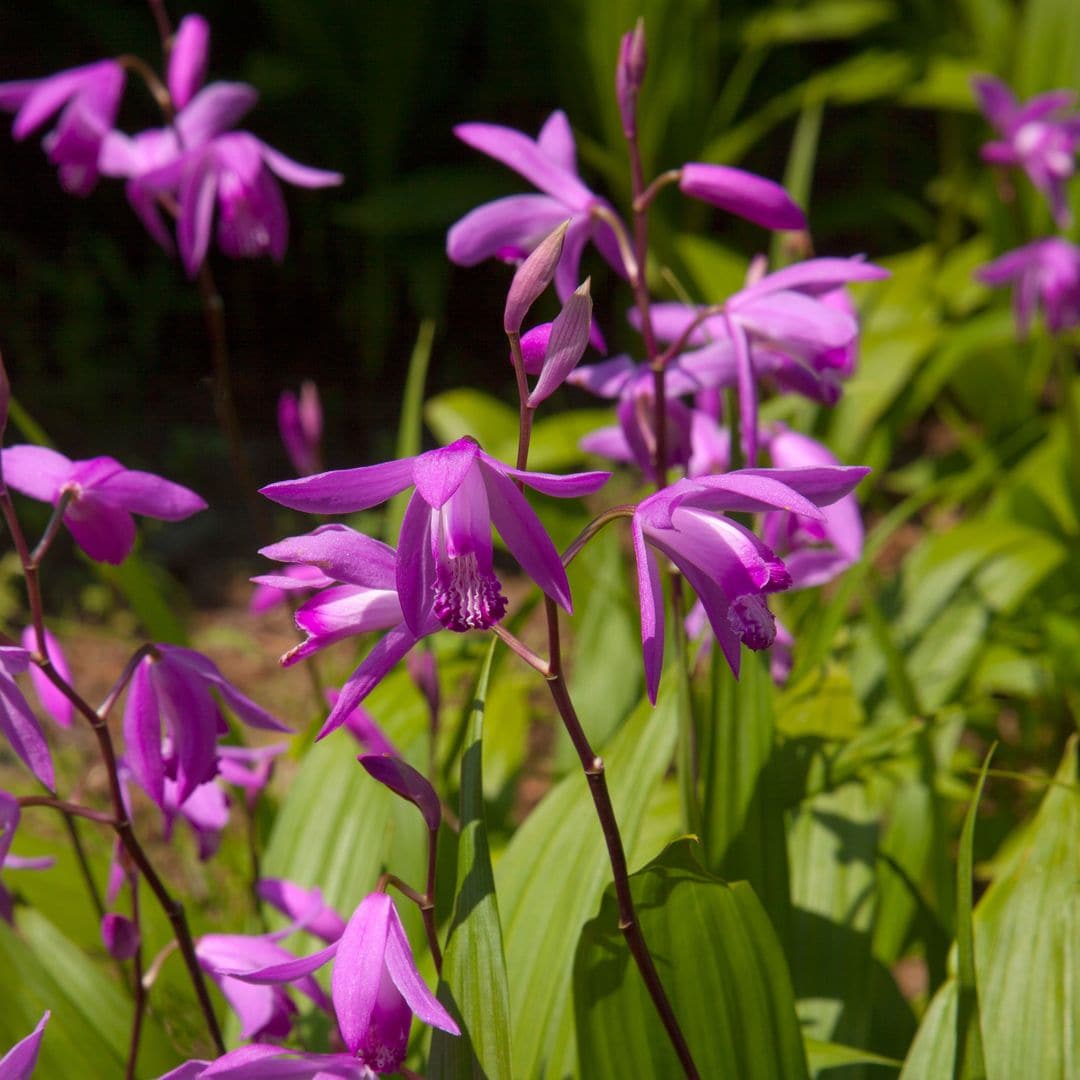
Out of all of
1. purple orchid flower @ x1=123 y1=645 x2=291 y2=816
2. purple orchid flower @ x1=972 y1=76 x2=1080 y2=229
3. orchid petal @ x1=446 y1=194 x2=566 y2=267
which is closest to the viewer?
purple orchid flower @ x1=123 y1=645 x2=291 y2=816

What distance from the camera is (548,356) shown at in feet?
2.85

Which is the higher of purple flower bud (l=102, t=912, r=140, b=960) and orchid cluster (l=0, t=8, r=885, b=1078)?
orchid cluster (l=0, t=8, r=885, b=1078)

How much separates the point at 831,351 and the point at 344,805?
2.86 ft

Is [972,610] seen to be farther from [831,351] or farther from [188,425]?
[188,425]

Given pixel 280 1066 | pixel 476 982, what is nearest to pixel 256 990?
pixel 280 1066

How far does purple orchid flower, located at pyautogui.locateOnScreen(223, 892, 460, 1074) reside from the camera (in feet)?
2.96

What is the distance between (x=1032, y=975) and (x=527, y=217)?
39.1 inches

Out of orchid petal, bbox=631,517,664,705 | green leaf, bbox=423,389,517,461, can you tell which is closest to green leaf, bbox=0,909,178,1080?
orchid petal, bbox=631,517,664,705

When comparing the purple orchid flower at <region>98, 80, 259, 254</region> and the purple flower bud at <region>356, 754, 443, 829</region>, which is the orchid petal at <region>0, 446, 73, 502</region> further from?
the purple orchid flower at <region>98, 80, 259, 254</region>

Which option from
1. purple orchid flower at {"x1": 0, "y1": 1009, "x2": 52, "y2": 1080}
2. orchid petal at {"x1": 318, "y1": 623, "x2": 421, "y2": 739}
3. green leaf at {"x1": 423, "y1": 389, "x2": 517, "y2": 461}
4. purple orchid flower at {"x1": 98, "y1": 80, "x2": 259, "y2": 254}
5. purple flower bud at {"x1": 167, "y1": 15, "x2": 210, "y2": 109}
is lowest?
purple orchid flower at {"x1": 0, "y1": 1009, "x2": 52, "y2": 1080}

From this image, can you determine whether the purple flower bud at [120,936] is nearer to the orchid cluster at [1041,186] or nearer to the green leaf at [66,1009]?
the green leaf at [66,1009]

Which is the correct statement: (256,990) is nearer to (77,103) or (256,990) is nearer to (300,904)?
(300,904)

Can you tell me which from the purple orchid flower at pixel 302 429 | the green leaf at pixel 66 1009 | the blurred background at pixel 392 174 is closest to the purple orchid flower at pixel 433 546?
the green leaf at pixel 66 1009

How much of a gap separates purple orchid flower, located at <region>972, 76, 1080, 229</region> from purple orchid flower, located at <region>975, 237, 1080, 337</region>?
0.81ft
